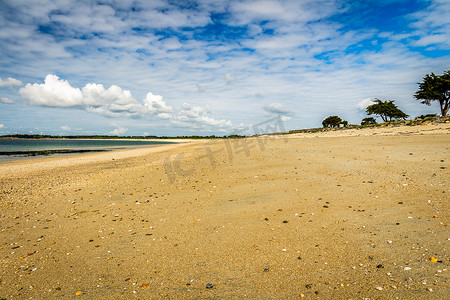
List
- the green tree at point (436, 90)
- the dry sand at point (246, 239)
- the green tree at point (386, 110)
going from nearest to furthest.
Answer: the dry sand at point (246, 239)
the green tree at point (436, 90)
the green tree at point (386, 110)

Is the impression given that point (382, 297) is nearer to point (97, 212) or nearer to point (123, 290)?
point (123, 290)

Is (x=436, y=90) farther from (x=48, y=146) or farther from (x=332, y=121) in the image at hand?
(x=48, y=146)

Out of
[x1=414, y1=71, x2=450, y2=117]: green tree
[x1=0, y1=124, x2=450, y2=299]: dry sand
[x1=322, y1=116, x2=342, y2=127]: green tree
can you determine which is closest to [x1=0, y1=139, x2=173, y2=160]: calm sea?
[x1=0, y1=124, x2=450, y2=299]: dry sand

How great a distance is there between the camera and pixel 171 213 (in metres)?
7.13

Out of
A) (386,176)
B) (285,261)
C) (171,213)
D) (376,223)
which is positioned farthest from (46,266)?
(386,176)

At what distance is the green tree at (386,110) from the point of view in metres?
52.8

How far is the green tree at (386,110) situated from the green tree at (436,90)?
772cm

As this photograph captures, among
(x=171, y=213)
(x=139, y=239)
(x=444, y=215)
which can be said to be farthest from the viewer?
(x=171, y=213)

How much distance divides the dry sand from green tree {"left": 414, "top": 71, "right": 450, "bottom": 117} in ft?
144

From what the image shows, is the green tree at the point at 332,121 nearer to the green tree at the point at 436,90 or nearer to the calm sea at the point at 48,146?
the green tree at the point at 436,90

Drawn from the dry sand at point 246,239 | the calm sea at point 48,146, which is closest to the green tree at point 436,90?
the dry sand at point 246,239

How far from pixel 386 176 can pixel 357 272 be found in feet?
20.5

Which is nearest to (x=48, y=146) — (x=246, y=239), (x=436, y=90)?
(x=246, y=239)

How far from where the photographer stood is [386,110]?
53125 mm
